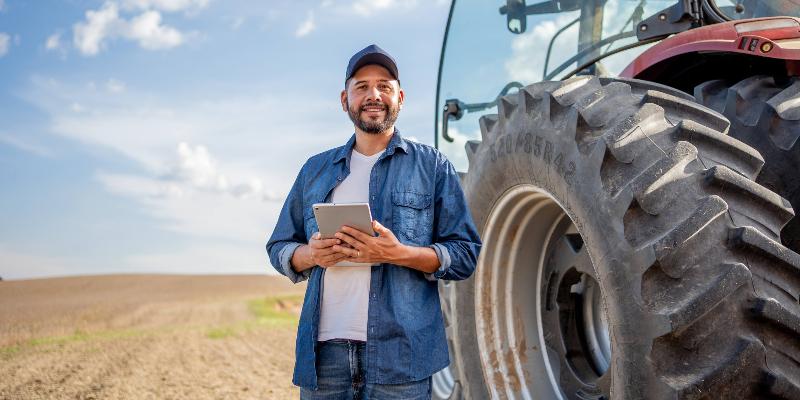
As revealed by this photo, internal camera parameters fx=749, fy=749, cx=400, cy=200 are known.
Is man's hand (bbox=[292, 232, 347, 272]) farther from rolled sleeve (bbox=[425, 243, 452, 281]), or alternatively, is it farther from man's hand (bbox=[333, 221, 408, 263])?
rolled sleeve (bbox=[425, 243, 452, 281])

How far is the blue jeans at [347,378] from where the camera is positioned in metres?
2.46

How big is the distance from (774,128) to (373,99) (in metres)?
1.45

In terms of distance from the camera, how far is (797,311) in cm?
213

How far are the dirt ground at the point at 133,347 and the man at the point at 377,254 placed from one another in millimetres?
3919

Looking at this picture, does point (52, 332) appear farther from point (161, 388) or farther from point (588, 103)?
point (588, 103)

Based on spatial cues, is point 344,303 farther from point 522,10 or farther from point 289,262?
point 522,10

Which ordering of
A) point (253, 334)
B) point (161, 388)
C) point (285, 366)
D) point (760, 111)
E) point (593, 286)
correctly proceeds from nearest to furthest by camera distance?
1. point (760, 111)
2. point (593, 286)
3. point (161, 388)
4. point (285, 366)
5. point (253, 334)

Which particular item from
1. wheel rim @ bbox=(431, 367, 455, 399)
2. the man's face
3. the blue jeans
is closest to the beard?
the man's face

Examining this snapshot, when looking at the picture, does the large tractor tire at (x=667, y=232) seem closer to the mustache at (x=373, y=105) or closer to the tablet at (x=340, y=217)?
the mustache at (x=373, y=105)

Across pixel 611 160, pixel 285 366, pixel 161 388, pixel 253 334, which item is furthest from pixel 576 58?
pixel 253 334

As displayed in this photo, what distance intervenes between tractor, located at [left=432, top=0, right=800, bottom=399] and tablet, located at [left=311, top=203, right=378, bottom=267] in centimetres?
73

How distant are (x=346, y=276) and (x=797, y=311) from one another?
1.38 meters

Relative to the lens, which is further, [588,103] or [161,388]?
[161,388]

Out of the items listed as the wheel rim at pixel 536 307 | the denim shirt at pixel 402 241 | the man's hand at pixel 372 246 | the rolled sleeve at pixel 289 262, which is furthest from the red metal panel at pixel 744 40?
the rolled sleeve at pixel 289 262
